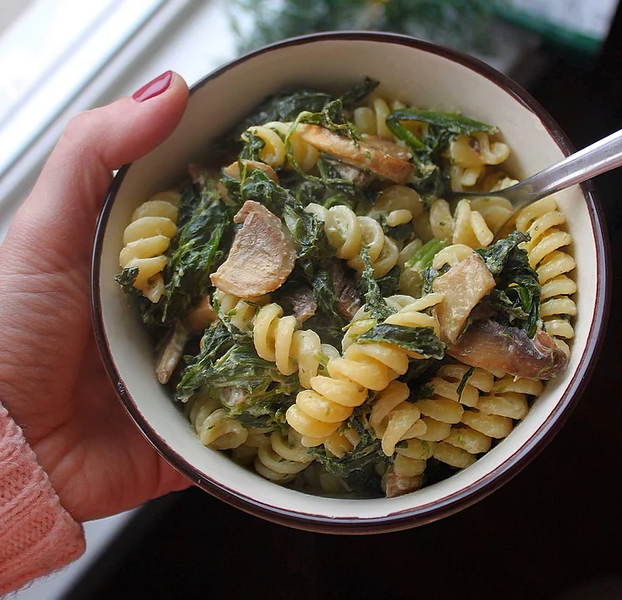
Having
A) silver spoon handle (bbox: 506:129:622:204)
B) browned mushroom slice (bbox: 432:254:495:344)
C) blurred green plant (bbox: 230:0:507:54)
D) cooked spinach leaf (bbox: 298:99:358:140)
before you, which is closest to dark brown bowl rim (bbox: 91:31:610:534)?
silver spoon handle (bbox: 506:129:622:204)

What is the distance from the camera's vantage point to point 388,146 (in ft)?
6.07

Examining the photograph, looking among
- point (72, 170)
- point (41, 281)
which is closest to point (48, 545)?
point (41, 281)

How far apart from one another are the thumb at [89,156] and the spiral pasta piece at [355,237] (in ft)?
1.54

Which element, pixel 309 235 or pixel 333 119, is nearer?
pixel 309 235

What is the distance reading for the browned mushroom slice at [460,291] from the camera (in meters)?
1.52

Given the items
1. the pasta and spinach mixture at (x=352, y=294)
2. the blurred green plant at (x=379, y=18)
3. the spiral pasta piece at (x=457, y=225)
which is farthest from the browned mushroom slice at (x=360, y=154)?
the blurred green plant at (x=379, y=18)

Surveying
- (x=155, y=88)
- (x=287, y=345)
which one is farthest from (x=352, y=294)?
(x=155, y=88)

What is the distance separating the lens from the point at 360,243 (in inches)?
65.3

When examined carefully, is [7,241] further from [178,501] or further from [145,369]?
[178,501]

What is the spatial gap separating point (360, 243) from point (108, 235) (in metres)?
0.63

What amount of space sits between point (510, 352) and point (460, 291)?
17cm

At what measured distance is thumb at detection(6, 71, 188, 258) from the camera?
1813 millimetres

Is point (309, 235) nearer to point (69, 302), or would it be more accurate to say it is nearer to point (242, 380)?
point (242, 380)

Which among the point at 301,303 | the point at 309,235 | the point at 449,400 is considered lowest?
the point at 449,400
